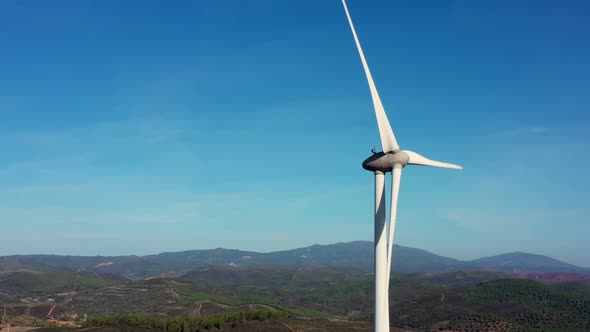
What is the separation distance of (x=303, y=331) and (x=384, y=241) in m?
136

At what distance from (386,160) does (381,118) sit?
23.2ft

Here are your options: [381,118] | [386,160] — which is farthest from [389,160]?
[381,118]

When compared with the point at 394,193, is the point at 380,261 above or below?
below

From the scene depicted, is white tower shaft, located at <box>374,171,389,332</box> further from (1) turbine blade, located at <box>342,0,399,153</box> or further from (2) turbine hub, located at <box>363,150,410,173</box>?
(1) turbine blade, located at <box>342,0,399,153</box>

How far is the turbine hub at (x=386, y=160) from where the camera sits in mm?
65500

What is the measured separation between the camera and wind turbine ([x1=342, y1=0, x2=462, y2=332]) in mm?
63000

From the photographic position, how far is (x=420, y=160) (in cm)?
6950

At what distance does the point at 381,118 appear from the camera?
69.5 metres

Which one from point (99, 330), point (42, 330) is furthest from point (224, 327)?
point (42, 330)

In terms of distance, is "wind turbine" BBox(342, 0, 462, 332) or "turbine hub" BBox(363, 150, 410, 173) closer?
"wind turbine" BBox(342, 0, 462, 332)

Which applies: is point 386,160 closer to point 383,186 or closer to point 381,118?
point 383,186

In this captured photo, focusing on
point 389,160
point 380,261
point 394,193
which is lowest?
point 380,261

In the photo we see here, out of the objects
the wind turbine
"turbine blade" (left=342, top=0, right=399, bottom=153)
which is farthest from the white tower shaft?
"turbine blade" (left=342, top=0, right=399, bottom=153)

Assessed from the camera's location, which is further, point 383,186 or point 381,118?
point 381,118
